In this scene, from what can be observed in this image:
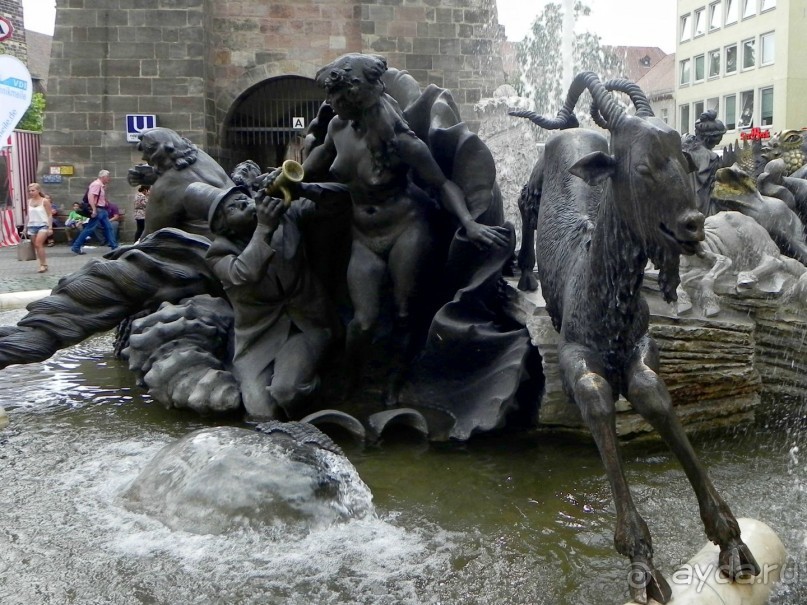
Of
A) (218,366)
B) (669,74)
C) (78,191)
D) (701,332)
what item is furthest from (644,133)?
(669,74)

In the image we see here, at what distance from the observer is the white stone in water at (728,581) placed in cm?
243

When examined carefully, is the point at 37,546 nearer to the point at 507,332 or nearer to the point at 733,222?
the point at 507,332

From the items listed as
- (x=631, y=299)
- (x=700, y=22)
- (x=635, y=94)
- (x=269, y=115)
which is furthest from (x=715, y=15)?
(x=631, y=299)

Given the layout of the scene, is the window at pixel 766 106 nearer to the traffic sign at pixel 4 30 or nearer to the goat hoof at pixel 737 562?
the traffic sign at pixel 4 30

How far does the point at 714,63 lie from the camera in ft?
140

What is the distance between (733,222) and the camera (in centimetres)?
506

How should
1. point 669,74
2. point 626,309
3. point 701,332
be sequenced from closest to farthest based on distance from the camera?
point 626,309 → point 701,332 → point 669,74

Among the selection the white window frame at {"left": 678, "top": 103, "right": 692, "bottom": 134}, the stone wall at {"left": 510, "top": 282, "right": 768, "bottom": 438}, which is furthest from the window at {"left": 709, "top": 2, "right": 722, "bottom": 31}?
the stone wall at {"left": 510, "top": 282, "right": 768, "bottom": 438}

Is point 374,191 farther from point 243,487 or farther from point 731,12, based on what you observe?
point 731,12

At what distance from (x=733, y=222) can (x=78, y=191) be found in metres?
15.2

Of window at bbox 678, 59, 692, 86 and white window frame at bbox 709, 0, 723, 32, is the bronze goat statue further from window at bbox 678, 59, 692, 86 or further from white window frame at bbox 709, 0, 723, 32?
window at bbox 678, 59, 692, 86

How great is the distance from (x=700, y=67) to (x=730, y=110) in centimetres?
394

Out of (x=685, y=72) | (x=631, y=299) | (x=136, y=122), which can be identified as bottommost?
(x=631, y=299)

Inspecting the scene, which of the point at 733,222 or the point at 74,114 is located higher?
the point at 74,114
